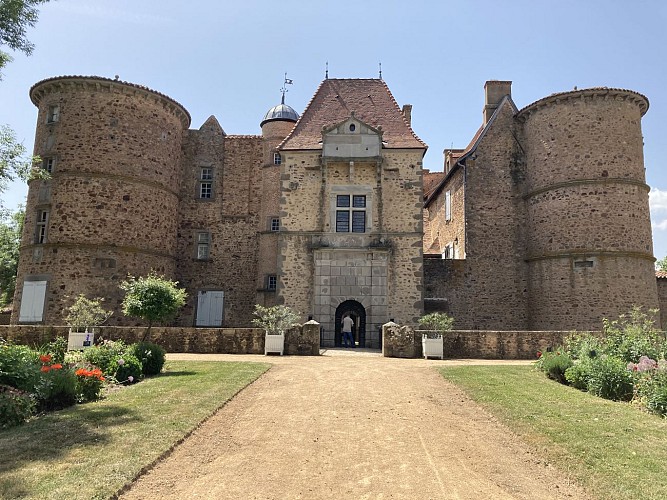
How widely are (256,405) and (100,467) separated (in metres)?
3.10

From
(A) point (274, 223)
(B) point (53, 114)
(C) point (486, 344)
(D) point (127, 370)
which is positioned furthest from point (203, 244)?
(C) point (486, 344)

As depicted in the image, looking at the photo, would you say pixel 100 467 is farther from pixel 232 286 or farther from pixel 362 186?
pixel 232 286

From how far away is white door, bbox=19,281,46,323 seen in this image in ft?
60.9

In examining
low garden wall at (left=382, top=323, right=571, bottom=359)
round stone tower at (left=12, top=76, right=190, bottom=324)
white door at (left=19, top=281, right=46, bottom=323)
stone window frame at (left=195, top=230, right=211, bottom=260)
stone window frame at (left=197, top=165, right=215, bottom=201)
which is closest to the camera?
low garden wall at (left=382, top=323, right=571, bottom=359)

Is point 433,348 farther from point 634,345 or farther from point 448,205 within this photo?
point 448,205

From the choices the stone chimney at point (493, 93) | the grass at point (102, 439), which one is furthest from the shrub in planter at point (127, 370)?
the stone chimney at point (493, 93)

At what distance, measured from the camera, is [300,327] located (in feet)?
48.4

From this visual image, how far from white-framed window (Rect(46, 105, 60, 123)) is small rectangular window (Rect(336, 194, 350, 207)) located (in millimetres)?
12198

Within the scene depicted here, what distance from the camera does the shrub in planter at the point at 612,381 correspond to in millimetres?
8664

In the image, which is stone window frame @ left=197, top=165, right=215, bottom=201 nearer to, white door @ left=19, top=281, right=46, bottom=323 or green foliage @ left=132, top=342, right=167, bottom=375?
white door @ left=19, top=281, right=46, bottom=323

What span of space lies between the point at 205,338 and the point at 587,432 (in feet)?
36.6

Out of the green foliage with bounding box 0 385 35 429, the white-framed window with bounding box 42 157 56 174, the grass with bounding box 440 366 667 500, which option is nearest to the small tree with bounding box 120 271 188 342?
the green foliage with bounding box 0 385 35 429

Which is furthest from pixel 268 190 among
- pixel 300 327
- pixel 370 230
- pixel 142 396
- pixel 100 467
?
pixel 100 467

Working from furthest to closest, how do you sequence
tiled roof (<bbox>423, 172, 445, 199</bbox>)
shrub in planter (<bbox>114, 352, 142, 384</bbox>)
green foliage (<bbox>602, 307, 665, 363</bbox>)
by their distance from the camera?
1. tiled roof (<bbox>423, 172, 445, 199</bbox>)
2. green foliage (<bbox>602, 307, 665, 363</bbox>)
3. shrub in planter (<bbox>114, 352, 142, 384</bbox>)
